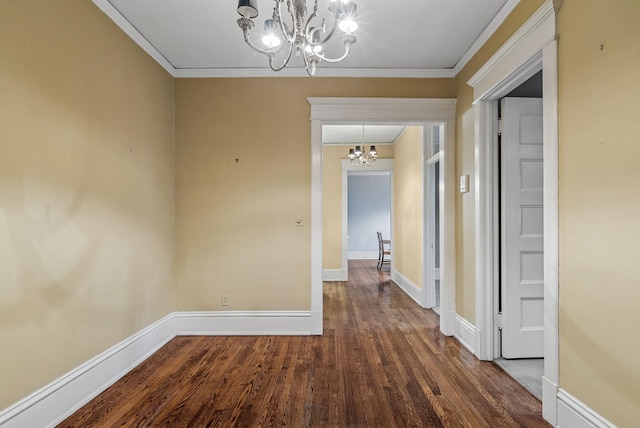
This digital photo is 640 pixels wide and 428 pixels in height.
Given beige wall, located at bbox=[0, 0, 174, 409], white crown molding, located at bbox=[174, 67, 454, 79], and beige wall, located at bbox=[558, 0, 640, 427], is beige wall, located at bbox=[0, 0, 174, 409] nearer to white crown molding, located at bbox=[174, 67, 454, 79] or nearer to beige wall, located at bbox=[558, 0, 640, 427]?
white crown molding, located at bbox=[174, 67, 454, 79]

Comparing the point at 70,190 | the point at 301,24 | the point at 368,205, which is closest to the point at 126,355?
the point at 70,190

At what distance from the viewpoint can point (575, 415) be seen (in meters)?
1.69

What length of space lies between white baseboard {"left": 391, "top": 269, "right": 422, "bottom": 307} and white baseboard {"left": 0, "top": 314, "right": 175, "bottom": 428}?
11.2ft

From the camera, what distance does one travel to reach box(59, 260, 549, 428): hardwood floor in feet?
6.26

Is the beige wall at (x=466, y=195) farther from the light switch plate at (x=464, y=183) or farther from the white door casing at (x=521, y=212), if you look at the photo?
the white door casing at (x=521, y=212)

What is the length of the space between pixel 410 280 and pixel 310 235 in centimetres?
251

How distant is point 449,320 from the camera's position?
3262mm

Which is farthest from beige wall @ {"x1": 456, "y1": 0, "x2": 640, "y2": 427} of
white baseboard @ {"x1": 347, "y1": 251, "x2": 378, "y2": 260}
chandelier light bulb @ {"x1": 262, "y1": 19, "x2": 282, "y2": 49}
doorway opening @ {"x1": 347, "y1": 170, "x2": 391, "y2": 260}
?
doorway opening @ {"x1": 347, "y1": 170, "x2": 391, "y2": 260}

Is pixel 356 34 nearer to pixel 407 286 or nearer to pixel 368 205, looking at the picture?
pixel 407 286

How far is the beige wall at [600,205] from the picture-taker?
1395mm

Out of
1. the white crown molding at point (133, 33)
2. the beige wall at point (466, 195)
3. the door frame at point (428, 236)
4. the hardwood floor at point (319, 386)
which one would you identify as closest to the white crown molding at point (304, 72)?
the white crown molding at point (133, 33)

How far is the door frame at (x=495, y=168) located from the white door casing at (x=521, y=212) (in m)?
0.09

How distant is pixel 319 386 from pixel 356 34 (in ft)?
9.36

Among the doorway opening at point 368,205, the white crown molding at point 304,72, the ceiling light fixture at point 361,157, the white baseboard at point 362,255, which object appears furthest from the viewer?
the doorway opening at point 368,205
